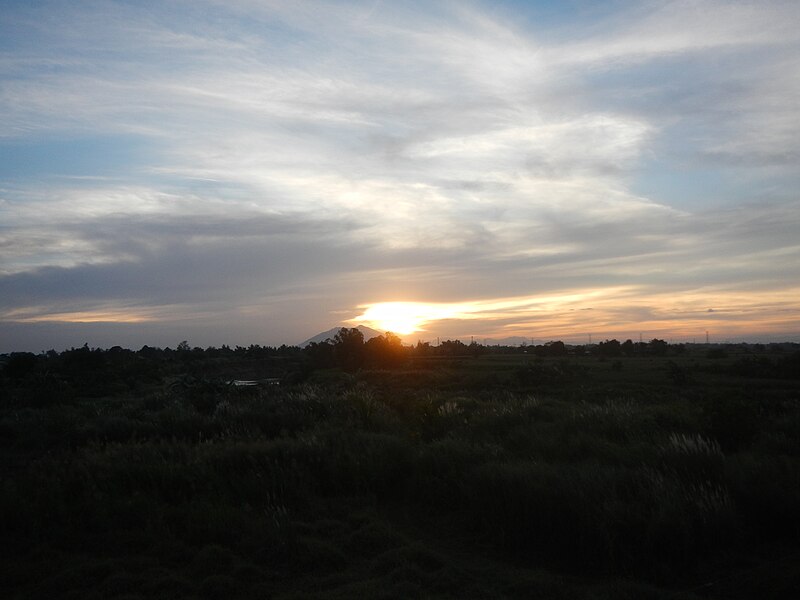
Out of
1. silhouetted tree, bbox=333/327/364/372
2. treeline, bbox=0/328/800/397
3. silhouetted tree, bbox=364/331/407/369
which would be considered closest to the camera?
treeline, bbox=0/328/800/397

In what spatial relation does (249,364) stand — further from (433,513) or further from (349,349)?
(433,513)

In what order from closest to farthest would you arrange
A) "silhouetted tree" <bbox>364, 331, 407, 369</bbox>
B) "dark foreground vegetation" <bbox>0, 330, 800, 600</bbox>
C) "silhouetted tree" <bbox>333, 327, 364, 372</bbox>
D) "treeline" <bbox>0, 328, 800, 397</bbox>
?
1. "dark foreground vegetation" <bbox>0, 330, 800, 600</bbox>
2. "treeline" <bbox>0, 328, 800, 397</bbox>
3. "silhouetted tree" <bbox>333, 327, 364, 372</bbox>
4. "silhouetted tree" <bbox>364, 331, 407, 369</bbox>

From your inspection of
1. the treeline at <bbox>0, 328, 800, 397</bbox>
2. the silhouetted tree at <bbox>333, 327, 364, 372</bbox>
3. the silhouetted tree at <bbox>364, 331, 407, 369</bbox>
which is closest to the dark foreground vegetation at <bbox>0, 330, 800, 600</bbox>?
the treeline at <bbox>0, 328, 800, 397</bbox>

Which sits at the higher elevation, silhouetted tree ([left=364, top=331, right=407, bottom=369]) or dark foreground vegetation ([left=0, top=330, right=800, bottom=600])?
silhouetted tree ([left=364, top=331, right=407, bottom=369])

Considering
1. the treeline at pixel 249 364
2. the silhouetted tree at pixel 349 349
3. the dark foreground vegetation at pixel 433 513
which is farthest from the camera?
the silhouetted tree at pixel 349 349

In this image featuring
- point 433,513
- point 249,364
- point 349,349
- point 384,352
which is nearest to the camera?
point 433,513

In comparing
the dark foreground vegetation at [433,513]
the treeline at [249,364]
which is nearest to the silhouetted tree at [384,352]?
the treeline at [249,364]

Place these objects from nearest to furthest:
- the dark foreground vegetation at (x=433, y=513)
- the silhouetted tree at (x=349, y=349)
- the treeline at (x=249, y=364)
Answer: the dark foreground vegetation at (x=433, y=513) → the treeline at (x=249, y=364) → the silhouetted tree at (x=349, y=349)

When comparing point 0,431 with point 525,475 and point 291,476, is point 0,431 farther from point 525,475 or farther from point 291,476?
point 525,475

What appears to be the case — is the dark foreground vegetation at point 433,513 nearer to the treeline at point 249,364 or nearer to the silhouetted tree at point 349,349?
the treeline at point 249,364

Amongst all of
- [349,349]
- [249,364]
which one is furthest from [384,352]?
[249,364]

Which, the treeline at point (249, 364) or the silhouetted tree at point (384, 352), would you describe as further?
the silhouetted tree at point (384, 352)

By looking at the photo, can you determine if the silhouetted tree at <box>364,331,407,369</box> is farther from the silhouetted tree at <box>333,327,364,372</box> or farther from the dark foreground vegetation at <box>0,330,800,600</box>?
the dark foreground vegetation at <box>0,330,800,600</box>

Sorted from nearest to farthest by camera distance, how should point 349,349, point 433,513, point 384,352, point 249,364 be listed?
point 433,513 → point 349,349 → point 384,352 → point 249,364
